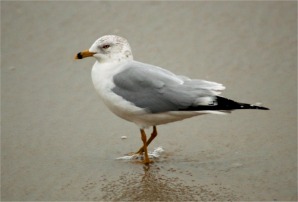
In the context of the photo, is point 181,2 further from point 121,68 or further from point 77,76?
point 121,68

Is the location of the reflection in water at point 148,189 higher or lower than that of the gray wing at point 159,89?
lower

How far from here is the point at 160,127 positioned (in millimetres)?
4945

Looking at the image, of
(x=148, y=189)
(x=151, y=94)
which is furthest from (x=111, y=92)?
(x=148, y=189)

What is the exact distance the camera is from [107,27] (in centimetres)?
653

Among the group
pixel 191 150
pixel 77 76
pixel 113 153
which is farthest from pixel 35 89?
pixel 191 150

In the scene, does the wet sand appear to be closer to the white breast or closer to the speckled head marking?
the white breast

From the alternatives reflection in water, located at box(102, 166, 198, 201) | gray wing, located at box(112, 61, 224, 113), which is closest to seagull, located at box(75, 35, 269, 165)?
gray wing, located at box(112, 61, 224, 113)

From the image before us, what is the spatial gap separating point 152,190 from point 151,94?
72 centimetres

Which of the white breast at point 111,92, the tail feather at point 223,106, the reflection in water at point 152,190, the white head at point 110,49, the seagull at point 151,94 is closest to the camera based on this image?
the reflection in water at point 152,190

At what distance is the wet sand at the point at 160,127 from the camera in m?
3.95

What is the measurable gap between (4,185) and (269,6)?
3.94 m

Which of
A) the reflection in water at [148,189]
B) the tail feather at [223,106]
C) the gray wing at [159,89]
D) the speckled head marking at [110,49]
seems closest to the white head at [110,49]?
the speckled head marking at [110,49]

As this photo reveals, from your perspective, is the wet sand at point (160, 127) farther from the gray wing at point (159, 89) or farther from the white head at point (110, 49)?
the white head at point (110, 49)

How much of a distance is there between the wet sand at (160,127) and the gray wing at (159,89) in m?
0.46
